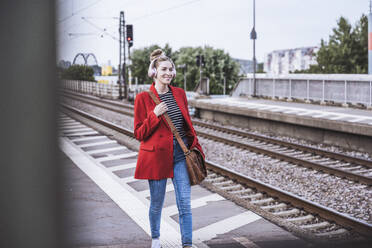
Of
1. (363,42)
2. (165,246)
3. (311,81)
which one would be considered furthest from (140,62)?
(165,246)

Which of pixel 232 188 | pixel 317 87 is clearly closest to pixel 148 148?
pixel 232 188

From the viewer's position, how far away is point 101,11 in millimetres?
1604

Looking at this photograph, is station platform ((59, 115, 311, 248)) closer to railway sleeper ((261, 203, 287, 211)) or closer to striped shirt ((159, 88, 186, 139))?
railway sleeper ((261, 203, 287, 211))

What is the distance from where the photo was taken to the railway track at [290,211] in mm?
4848

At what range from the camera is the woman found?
11.1ft

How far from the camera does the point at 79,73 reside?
178 cm

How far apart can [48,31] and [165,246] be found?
9.19 ft

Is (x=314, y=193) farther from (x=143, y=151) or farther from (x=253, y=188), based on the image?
(x=143, y=151)

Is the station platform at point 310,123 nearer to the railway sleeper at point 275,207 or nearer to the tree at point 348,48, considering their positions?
the railway sleeper at point 275,207

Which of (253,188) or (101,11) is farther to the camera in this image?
(253,188)

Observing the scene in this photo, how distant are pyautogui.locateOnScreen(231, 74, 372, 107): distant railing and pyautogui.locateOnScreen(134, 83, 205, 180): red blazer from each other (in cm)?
1404

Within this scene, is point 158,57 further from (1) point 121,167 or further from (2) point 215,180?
(1) point 121,167

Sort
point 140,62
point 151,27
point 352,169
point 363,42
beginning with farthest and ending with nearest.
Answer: point 140,62
point 363,42
point 151,27
point 352,169

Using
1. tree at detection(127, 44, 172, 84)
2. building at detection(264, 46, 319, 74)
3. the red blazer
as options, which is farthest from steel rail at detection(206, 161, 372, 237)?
building at detection(264, 46, 319, 74)
